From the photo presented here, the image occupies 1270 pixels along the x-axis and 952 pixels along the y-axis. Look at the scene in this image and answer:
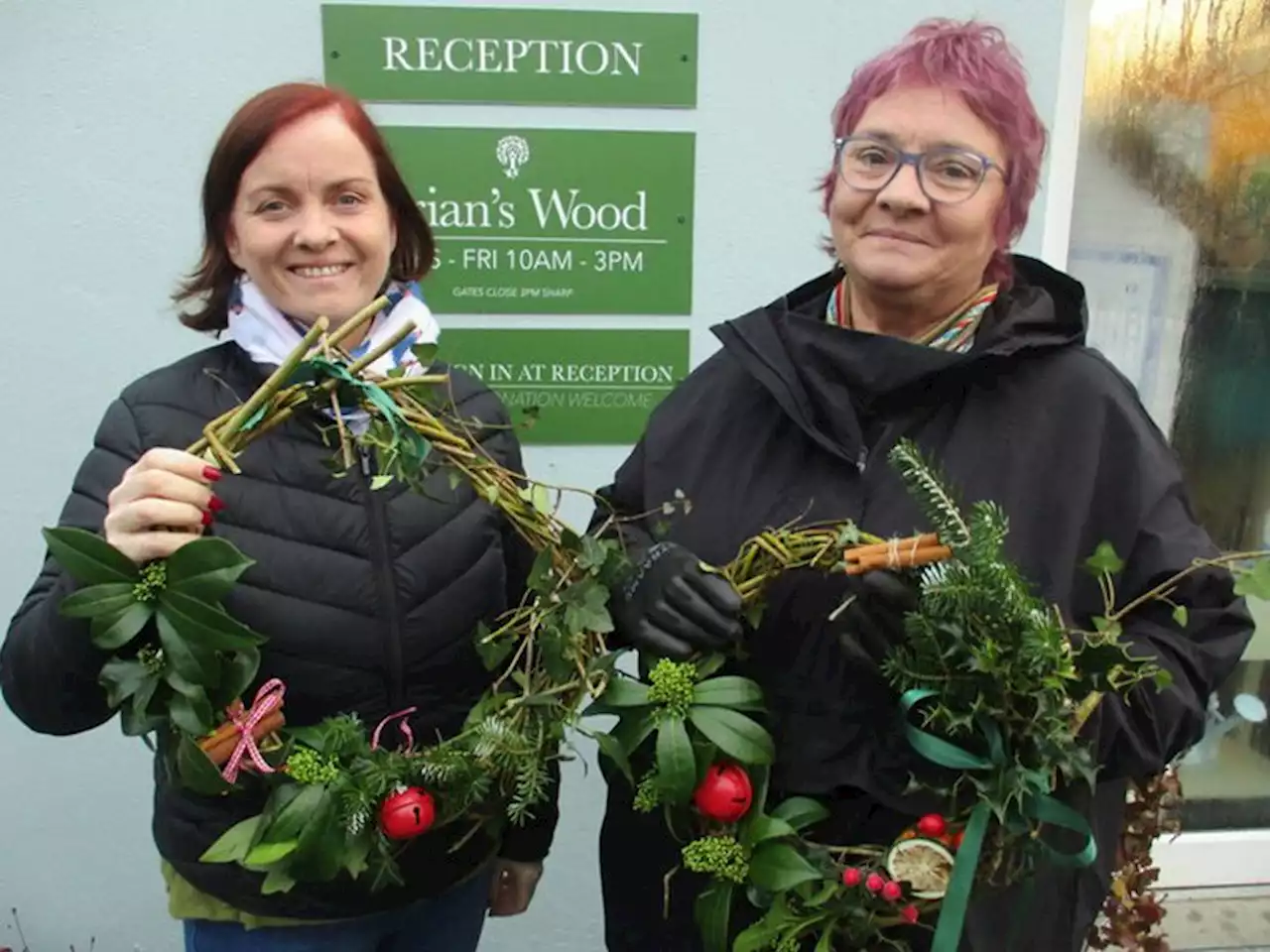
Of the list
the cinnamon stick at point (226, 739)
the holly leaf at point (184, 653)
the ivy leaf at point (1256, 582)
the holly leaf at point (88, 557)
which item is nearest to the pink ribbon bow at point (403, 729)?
the cinnamon stick at point (226, 739)

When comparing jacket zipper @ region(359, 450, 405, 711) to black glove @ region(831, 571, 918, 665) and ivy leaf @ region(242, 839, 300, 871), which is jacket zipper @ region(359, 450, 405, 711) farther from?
black glove @ region(831, 571, 918, 665)

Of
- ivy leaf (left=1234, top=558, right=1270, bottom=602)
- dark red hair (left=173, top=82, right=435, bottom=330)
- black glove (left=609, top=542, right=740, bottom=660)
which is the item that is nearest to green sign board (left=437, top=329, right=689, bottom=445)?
dark red hair (left=173, top=82, right=435, bottom=330)

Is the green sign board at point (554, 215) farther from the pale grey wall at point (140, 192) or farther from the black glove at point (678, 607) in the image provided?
the black glove at point (678, 607)

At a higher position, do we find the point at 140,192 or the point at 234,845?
the point at 140,192

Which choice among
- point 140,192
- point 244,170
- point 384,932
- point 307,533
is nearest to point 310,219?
point 244,170

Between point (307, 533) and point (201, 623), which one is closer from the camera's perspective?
point (201, 623)

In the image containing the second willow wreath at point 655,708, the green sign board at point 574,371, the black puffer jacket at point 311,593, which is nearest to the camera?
the second willow wreath at point 655,708

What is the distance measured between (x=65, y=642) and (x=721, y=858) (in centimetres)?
71

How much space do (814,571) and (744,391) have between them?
277 millimetres

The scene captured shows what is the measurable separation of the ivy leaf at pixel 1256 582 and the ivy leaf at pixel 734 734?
485mm

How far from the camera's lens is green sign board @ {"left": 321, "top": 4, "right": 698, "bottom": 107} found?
2125mm

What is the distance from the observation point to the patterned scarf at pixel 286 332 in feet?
4.21

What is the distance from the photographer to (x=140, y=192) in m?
2.18

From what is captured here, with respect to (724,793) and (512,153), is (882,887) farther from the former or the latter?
(512,153)
